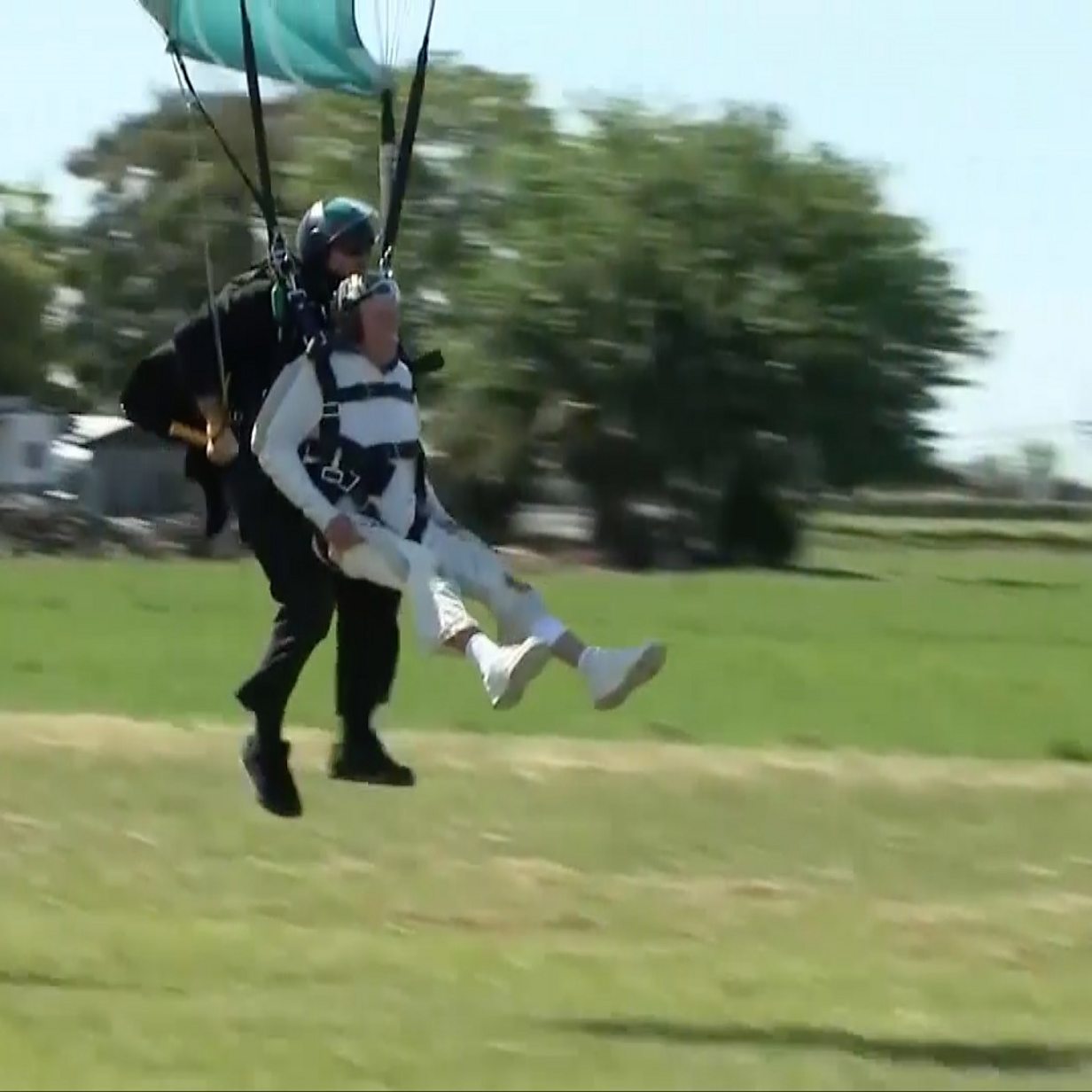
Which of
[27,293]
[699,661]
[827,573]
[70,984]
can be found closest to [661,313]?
[827,573]

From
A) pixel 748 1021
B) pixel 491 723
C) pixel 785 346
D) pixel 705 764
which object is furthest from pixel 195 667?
pixel 785 346

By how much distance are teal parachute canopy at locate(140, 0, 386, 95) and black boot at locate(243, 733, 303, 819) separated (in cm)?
218

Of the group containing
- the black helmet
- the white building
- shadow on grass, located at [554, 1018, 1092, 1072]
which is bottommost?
the white building

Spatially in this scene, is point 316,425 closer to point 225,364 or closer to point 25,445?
point 225,364

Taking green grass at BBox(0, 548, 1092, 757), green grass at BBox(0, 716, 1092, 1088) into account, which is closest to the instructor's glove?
green grass at BBox(0, 716, 1092, 1088)

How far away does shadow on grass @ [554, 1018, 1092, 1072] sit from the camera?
10359 mm

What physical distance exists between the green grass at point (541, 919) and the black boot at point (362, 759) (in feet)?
→ 2.71

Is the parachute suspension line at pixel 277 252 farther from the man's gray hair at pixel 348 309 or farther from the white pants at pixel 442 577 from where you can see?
the white pants at pixel 442 577

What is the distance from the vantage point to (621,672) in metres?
9.72

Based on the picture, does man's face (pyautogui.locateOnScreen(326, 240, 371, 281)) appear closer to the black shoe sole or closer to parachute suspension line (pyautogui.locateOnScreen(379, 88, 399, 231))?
parachute suspension line (pyautogui.locateOnScreen(379, 88, 399, 231))

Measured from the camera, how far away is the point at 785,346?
61500 mm

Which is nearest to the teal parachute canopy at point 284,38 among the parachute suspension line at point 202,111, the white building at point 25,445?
the parachute suspension line at point 202,111

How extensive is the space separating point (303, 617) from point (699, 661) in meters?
21.1

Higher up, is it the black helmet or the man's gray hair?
the black helmet
